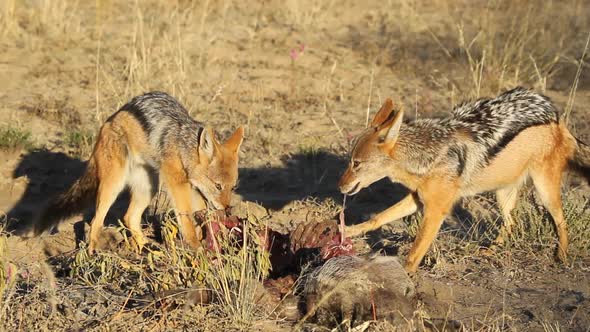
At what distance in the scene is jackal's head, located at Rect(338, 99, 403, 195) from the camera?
716cm

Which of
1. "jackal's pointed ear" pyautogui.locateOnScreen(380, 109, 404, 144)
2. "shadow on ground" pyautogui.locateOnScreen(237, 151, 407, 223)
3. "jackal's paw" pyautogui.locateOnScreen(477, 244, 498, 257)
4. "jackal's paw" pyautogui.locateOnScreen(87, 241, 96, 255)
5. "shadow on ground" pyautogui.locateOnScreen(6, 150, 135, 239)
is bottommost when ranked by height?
"shadow on ground" pyautogui.locateOnScreen(6, 150, 135, 239)

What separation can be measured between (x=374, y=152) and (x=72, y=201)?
2.68 metres

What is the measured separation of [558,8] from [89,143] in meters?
8.30

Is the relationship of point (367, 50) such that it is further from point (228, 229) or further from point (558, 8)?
point (228, 229)

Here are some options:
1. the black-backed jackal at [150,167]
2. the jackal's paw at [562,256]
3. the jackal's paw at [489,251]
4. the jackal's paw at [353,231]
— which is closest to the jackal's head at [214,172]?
the black-backed jackal at [150,167]

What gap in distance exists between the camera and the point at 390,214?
740 centimetres

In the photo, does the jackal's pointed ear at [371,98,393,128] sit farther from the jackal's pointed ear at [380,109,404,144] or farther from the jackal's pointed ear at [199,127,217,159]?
the jackal's pointed ear at [199,127,217,159]

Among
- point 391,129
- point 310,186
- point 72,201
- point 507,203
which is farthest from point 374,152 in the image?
point 72,201

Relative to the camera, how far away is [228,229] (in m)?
6.84

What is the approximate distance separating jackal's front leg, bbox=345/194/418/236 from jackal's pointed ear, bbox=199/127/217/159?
1.30 meters

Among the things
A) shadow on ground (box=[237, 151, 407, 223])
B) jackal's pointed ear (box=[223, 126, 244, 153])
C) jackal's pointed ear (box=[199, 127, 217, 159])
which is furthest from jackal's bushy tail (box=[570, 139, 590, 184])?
jackal's pointed ear (box=[199, 127, 217, 159])

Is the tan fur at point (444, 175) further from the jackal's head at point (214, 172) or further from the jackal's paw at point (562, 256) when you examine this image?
the jackal's head at point (214, 172)

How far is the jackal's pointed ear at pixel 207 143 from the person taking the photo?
24.2ft

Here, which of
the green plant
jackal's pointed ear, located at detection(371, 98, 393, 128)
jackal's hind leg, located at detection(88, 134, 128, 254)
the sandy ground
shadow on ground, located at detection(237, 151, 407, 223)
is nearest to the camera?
the sandy ground
